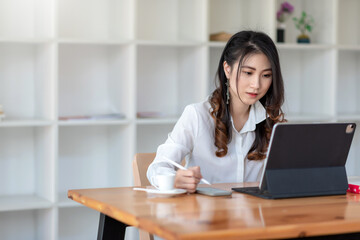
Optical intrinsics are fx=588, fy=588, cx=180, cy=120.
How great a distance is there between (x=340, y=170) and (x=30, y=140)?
224cm

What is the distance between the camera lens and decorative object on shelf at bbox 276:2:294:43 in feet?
13.0

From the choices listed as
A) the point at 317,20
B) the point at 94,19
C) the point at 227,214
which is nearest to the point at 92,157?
the point at 94,19

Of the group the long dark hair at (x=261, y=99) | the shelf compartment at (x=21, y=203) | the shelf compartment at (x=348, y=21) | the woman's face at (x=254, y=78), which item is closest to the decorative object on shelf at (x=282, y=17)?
the shelf compartment at (x=348, y=21)

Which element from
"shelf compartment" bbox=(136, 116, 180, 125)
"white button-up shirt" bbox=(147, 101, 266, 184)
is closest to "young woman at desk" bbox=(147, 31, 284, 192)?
"white button-up shirt" bbox=(147, 101, 266, 184)

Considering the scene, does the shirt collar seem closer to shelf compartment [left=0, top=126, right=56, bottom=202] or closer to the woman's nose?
the woman's nose

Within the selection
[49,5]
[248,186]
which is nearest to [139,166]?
[248,186]

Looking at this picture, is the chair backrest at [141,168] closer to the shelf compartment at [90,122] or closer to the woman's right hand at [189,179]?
the woman's right hand at [189,179]

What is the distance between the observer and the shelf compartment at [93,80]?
11.9ft

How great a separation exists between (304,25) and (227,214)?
2869 millimetres

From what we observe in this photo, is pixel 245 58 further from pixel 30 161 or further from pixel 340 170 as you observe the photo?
pixel 30 161

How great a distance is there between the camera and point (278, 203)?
1.68 metres

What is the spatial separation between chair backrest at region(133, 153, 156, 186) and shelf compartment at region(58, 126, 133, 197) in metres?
1.26

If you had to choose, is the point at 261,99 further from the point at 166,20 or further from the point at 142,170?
the point at 166,20

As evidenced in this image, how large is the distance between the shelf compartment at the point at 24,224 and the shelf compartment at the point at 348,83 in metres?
2.28
